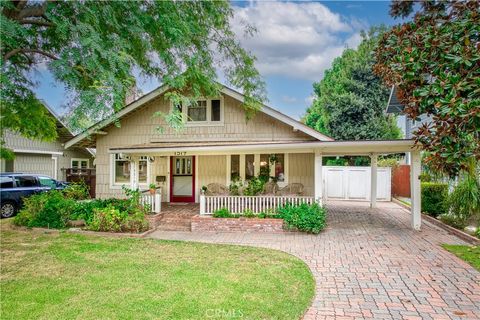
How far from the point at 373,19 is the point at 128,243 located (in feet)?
35.0

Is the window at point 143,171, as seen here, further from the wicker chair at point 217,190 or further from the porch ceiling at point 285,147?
the wicker chair at point 217,190

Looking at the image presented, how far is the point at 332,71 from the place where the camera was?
2848 cm

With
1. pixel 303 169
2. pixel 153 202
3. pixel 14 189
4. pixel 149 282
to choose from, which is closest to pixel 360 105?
pixel 303 169

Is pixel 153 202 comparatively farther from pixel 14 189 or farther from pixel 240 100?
pixel 14 189

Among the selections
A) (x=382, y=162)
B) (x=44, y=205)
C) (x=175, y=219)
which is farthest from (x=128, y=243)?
(x=382, y=162)

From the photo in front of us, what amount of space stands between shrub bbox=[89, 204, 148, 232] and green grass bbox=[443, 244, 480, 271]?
27.6ft

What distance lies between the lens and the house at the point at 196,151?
12.5 metres

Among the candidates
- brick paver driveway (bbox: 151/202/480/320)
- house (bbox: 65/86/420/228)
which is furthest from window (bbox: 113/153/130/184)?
brick paver driveway (bbox: 151/202/480/320)

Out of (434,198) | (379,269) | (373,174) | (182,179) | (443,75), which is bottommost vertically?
(379,269)

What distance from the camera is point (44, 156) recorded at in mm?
20703

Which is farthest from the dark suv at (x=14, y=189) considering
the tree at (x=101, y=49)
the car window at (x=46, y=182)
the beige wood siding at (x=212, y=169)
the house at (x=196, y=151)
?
the beige wood siding at (x=212, y=169)

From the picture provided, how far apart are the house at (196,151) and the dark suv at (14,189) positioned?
2641 mm

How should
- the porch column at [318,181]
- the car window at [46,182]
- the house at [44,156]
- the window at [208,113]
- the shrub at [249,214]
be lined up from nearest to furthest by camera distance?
the shrub at [249,214]
the porch column at [318,181]
the window at [208,113]
the car window at [46,182]
the house at [44,156]

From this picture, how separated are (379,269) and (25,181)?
14.3 metres
